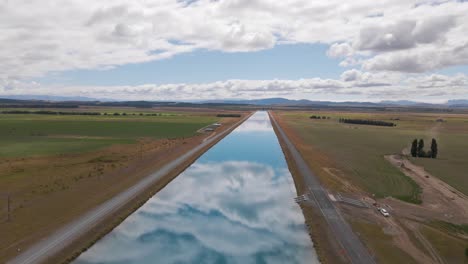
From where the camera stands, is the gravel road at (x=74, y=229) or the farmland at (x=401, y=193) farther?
the farmland at (x=401, y=193)

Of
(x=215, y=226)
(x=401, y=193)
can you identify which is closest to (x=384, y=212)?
(x=401, y=193)

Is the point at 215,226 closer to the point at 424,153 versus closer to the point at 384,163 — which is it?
the point at 384,163

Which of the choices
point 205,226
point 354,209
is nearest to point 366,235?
point 354,209

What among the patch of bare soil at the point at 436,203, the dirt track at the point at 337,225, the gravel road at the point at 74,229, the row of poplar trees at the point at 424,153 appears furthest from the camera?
the row of poplar trees at the point at 424,153

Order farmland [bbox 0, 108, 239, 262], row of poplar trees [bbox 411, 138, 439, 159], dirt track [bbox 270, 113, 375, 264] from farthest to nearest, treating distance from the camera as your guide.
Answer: row of poplar trees [bbox 411, 138, 439, 159], farmland [bbox 0, 108, 239, 262], dirt track [bbox 270, 113, 375, 264]

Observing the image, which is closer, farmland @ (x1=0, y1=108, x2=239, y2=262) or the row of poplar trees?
farmland @ (x1=0, y1=108, x2=239, y2=262)

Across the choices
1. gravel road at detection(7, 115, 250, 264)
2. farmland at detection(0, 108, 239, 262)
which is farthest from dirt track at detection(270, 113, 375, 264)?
gravel road at detection(7, 115, 250, 264)

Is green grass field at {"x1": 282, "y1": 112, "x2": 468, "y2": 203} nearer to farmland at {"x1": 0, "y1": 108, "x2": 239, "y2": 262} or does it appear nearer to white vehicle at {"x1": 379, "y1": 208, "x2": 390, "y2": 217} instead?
white vehicle at {"x1": 379, "y1": 208, "x2": 390, "y2": 217}

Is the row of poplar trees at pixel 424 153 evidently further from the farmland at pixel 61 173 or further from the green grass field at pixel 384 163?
the farmland at pixel 61 173

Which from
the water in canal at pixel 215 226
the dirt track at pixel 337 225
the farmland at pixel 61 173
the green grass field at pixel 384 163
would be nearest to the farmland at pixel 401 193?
the green grass field at pixel 384 163

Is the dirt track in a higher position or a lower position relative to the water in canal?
higher
